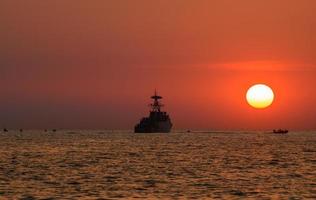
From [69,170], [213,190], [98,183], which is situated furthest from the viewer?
[69,170]

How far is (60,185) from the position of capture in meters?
53.5

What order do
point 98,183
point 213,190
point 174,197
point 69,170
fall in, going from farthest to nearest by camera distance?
point 69,170
point 98,183
point 213,190
point 174,197

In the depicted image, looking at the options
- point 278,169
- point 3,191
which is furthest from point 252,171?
point 3,191

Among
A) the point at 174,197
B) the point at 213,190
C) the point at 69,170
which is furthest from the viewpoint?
the point at 69,170

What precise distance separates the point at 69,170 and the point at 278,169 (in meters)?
21.5

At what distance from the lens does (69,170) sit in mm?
69438

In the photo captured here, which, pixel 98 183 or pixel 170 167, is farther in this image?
pixel 170 167

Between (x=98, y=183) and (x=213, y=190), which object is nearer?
(x=213, y=190)

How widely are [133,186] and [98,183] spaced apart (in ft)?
11.7

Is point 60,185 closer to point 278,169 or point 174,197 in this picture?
point 174,197

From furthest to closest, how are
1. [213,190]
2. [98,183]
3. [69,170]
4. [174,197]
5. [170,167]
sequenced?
[170,167], [69,170], [98,183], [213,190], [174,197]

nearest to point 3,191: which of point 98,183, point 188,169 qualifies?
point 98,183

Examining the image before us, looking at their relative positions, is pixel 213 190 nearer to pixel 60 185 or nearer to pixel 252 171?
pixel 60 185

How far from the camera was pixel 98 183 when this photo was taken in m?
55.3
